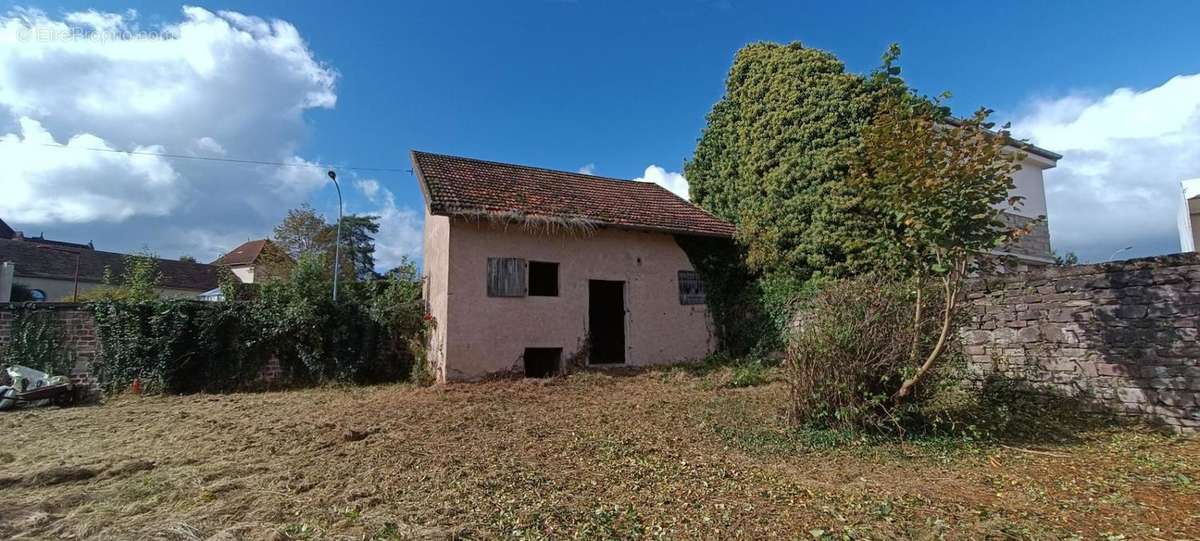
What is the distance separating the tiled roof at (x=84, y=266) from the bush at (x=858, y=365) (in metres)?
28.3

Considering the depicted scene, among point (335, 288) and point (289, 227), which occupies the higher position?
point (289, 227)

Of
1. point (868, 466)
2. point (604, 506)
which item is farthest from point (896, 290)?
point (604, 506)

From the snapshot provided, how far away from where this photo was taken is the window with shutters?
38.6 ft

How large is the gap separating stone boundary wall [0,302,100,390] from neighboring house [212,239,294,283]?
623 centimetres

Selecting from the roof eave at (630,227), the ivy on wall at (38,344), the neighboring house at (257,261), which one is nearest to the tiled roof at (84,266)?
the neighboring house at (257,261)

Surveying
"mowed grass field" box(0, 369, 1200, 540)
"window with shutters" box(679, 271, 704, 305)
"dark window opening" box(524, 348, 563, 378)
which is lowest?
"mowed grass field" box(0, 369, 1200, 540)

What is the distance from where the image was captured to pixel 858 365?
17.8 feet

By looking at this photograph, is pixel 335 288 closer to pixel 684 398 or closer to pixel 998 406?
pixel 684 398

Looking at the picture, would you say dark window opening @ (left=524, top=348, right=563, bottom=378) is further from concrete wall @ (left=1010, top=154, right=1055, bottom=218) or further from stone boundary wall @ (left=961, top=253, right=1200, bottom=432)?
concrete wall @ (left=1010, top=154, right=1055, bottom=218)

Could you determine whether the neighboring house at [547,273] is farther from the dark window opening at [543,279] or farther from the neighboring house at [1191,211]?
the neighboring house at [1191,211]

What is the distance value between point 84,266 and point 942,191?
4037 cm

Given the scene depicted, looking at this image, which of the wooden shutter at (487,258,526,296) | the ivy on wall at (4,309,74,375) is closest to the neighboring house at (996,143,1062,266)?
the wooden shutter at (487,258,526,296)

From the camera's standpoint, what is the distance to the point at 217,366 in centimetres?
1048

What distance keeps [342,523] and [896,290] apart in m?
5.67
